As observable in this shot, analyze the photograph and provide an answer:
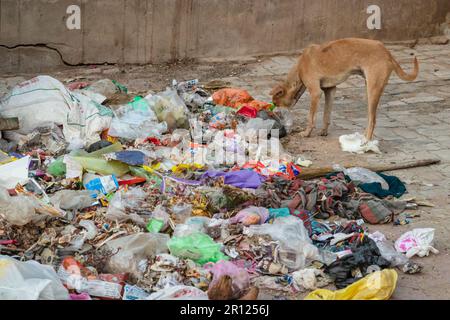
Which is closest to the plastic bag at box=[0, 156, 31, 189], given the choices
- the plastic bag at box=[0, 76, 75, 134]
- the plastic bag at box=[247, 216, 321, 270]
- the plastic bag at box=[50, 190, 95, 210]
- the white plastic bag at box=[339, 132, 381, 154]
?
the plastic bag at box=[50, 190, 95, 210]

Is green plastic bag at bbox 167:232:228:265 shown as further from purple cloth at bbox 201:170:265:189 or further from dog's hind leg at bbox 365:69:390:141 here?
dog's hind leg at bbox 365:69:390:141

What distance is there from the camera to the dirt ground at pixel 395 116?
680 centimetres

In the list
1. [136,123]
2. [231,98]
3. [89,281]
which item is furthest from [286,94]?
[89,281]

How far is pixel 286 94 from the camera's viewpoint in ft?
31.6

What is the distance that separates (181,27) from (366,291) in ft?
23.0

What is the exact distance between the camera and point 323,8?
40.4 ft

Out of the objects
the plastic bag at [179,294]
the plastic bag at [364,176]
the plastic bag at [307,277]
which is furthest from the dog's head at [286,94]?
the plastic bag at [179,294]

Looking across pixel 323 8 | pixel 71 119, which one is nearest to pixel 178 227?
pixel 71 119

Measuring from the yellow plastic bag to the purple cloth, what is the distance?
2.04 m

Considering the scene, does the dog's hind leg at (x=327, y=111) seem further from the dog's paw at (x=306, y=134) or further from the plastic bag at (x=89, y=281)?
the plastic bag at (x=89, y=281)

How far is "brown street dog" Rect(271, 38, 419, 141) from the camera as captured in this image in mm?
8805

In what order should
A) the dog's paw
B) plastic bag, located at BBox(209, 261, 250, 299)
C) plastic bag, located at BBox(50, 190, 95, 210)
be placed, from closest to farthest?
plastic bag, located at BBox(209, 261, 250, 299) < plastic bag, located at BBox(50, 190, 95, 210) < the dog's paw

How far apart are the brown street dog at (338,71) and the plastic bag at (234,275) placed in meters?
3.63

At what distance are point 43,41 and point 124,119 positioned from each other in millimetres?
2744
